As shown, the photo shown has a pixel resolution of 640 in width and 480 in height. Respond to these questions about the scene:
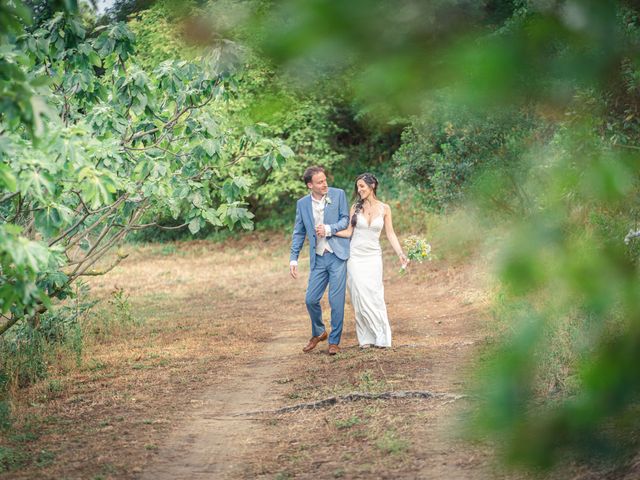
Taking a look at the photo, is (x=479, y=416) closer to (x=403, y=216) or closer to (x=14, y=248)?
(x=14, y=248)

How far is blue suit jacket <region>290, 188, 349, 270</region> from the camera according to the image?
9.62 meters

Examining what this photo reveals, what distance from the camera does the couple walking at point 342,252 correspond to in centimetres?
964

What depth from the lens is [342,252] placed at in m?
9.73

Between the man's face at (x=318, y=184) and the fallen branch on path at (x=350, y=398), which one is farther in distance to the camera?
the man's face at (x=318, y=184)

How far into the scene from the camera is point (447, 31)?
5.69 ft

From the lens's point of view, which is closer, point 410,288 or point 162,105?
point 162,105

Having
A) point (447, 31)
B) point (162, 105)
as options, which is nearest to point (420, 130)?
point (162, 105)

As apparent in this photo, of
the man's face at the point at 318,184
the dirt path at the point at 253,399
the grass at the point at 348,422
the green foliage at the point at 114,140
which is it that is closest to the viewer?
the dirt path at the point at 253,399

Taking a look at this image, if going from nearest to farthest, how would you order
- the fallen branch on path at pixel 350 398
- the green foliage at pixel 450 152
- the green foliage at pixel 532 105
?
the green foliage at pixel 532 105 < the fallen branch on path at pixel 350 398 < the green foliage at pixel 450 152

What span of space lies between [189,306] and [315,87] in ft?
48.1

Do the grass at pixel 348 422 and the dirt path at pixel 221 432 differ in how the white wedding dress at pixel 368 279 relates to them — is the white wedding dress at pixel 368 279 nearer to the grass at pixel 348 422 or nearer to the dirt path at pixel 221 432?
the dirt path at pixel 221 432

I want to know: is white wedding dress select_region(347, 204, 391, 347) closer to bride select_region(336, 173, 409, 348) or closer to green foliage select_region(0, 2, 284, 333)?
bride select_region(336, 173, 409, 348)

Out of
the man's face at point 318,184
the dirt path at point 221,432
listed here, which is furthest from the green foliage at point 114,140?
the dirt path at point 221,432

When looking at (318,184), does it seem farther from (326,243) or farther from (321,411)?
(321,411)
